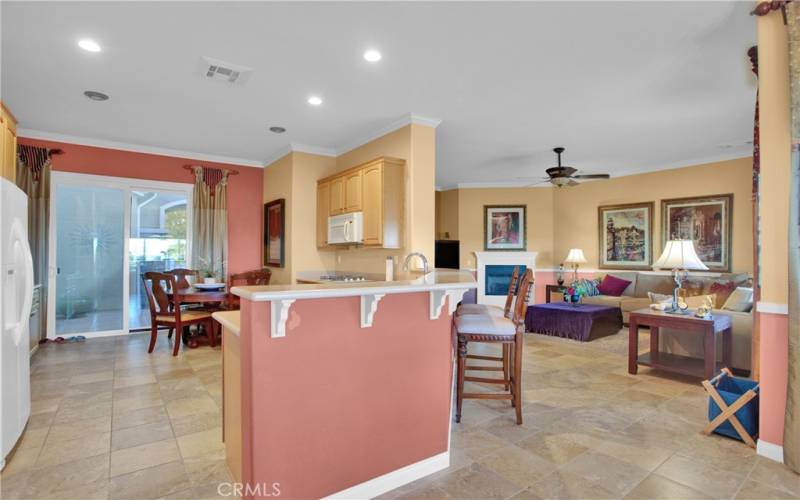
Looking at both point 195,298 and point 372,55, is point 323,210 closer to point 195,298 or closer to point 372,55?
point 195,298

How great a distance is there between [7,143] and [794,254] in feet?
20.9

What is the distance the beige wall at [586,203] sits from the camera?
5910mm

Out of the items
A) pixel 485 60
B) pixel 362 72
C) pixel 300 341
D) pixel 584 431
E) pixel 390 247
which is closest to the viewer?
pixel 300 341

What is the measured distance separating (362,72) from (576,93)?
1.96 meters

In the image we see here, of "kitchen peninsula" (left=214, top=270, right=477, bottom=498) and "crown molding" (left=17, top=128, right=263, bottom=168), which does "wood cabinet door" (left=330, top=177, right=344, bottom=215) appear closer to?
"crown molding" (left=17, top=128, right=263, bottom=168)

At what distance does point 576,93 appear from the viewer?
12.1 feet

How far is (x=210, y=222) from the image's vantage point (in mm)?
5941

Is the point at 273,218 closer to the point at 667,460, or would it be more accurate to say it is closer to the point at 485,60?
the point at 485,60

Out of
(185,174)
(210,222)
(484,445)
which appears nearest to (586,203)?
(484,445)

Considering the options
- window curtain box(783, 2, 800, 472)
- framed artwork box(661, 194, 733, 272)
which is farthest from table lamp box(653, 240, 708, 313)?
framed artwork box(661, 194, 733, 272)

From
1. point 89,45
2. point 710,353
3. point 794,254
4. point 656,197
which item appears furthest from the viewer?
point 656,197

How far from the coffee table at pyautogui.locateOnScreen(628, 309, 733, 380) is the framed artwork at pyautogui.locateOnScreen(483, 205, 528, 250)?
13.8ft

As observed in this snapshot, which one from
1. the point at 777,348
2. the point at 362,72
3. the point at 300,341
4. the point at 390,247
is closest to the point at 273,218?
the point at 390,247

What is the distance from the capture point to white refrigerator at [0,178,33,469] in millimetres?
2160
